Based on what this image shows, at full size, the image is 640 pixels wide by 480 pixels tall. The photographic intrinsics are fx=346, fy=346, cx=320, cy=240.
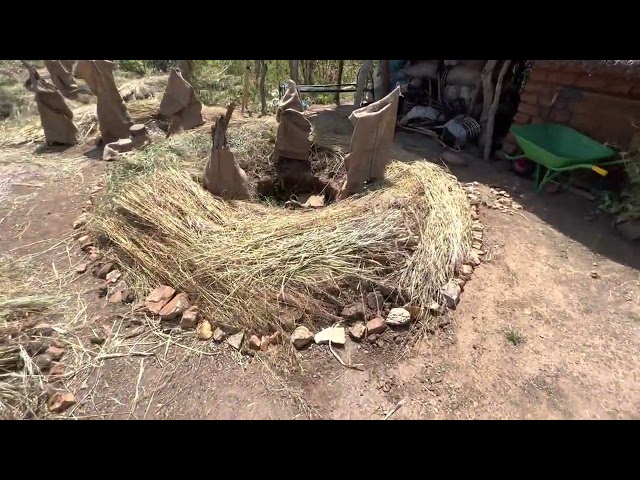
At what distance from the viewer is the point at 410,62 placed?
22.4 feet

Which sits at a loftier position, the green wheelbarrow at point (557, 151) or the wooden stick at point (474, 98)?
the wooden stick at point (474, 98)

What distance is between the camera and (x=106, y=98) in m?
5.29

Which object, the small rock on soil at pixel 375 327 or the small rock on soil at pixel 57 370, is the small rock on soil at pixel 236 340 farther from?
the small rock on soil at pixel 57 370

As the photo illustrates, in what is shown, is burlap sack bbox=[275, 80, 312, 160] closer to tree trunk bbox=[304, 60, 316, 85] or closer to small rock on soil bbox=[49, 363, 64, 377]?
small rock on soil bbox=[49, 363, 64, 377]

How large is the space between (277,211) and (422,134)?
141 inches

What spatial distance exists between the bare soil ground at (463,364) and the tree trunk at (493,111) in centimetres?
223

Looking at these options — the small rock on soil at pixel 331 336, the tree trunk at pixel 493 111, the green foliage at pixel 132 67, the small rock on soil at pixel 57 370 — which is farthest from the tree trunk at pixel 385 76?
the green foliage at pixel 132 67

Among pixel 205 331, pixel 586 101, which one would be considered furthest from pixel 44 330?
pixel 586 101

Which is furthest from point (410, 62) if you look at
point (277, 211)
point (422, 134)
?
point (277, 211)

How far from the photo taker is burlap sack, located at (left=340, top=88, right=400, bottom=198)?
137 inches

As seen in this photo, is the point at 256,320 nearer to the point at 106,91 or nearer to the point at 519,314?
the point at 519,314

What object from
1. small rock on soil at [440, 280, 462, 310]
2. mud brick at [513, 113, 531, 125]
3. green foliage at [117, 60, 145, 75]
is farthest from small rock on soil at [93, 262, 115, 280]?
green foliage at [117, 60, 145, 75]

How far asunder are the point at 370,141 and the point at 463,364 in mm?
2279

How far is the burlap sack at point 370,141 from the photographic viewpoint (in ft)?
11.4
